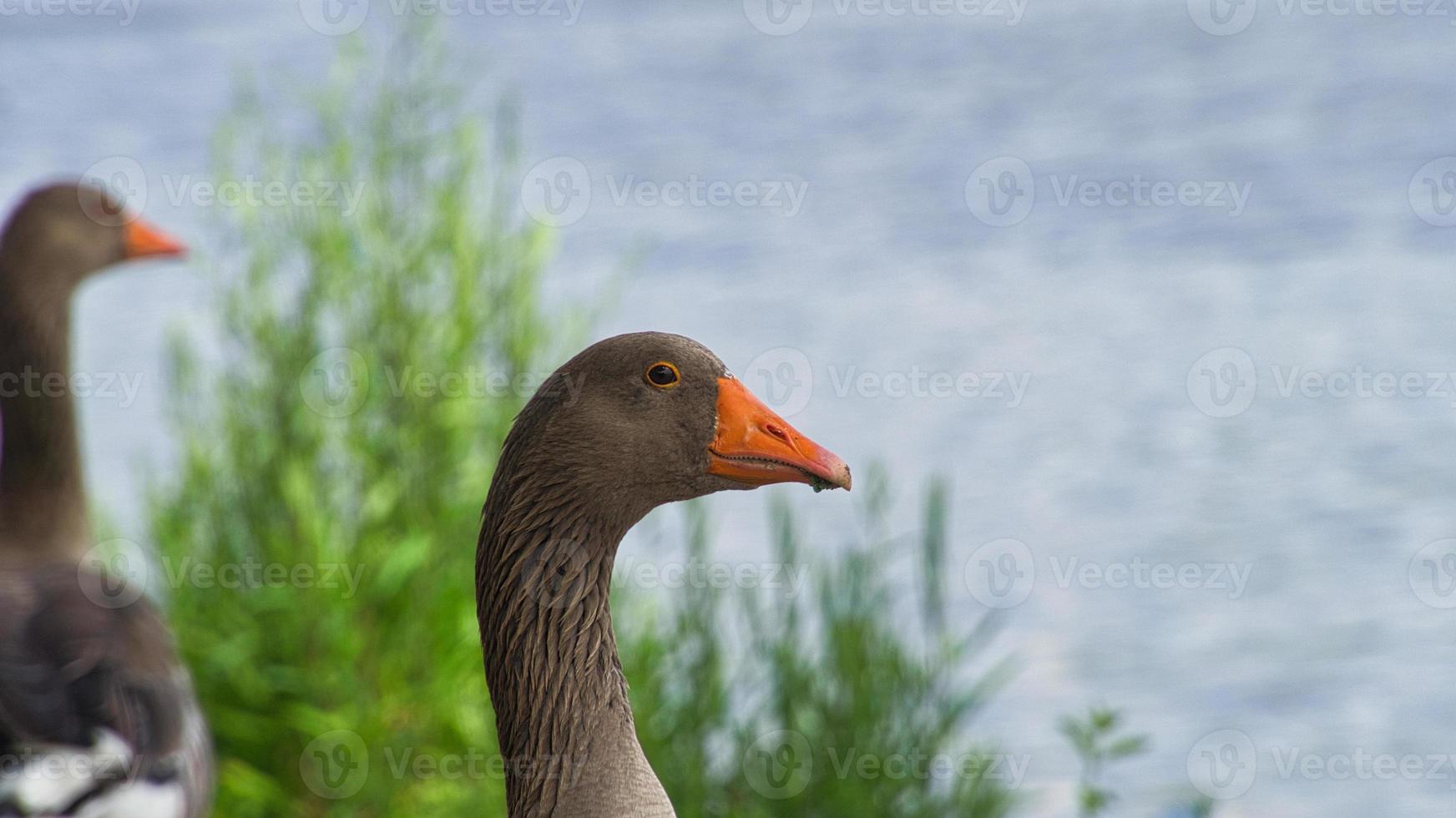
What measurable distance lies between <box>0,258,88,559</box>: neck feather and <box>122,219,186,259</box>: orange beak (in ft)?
1.18

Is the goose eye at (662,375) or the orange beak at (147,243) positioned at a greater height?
the orange beak at (147,243)

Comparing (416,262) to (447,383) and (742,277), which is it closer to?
(447,383)

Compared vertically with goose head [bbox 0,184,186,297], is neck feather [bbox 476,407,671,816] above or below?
below

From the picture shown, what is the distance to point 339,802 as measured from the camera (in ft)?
16.1

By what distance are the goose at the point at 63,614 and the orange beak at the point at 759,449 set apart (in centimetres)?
214

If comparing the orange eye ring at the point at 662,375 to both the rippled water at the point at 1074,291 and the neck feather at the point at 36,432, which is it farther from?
the rippled water at the point at 1074,291

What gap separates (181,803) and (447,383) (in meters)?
1.42

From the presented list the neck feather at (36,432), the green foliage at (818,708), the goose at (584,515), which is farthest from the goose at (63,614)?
the goose at (584,515)

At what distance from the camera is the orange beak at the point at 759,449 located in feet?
8.50

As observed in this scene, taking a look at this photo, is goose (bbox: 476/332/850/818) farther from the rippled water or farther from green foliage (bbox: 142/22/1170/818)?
the rippled water

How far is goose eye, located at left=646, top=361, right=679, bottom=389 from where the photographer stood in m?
2.62

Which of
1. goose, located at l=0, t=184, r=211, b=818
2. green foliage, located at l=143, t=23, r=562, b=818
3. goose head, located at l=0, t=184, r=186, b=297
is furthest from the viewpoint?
goose head, located at l=0, t=184, r=186, b=297

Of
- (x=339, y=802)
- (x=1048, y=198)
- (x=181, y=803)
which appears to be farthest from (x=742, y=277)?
(x=181, y=803)

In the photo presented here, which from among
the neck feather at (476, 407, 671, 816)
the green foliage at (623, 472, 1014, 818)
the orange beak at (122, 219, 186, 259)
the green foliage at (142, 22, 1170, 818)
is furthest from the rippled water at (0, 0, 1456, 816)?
the neck feather at (476, 407, 671, 816)
